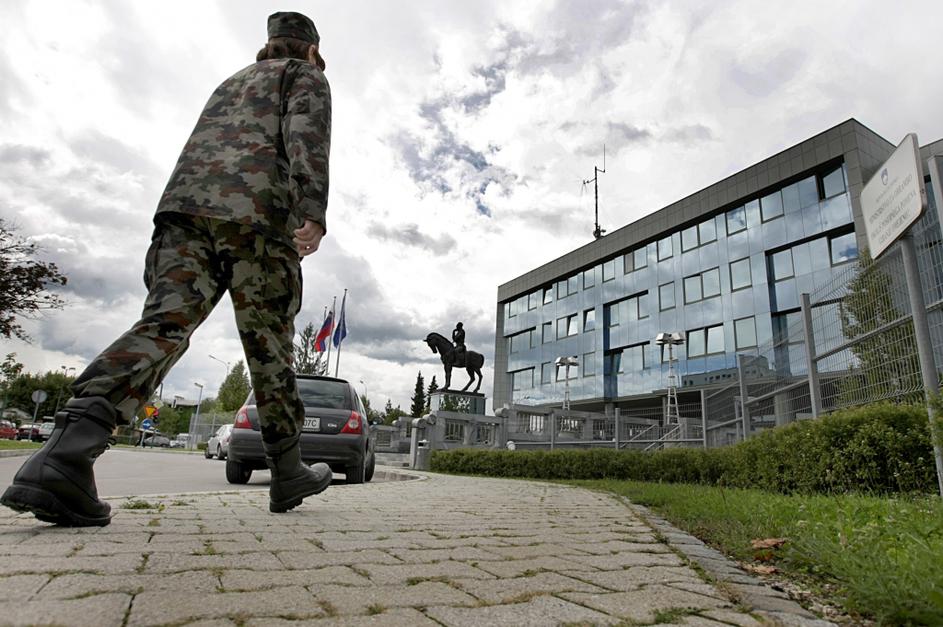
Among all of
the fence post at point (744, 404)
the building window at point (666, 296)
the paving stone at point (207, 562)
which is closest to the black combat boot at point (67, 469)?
the paving stone at point (207, 562)

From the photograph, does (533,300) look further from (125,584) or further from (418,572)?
(125,584)

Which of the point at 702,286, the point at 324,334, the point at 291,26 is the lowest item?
the point at 291,26

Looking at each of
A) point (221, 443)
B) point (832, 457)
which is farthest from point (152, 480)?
point (221, 443)

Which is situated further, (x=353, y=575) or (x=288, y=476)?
(x=288, y=476)

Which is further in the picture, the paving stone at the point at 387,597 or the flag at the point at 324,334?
the flag at the point at 324,334

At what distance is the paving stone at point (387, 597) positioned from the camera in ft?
5.39

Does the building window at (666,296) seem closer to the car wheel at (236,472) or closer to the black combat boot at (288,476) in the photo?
the car wheel at (236,472)

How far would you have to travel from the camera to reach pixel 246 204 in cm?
287

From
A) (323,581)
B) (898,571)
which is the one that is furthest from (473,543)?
(898,571)

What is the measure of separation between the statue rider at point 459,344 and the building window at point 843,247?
15156mm

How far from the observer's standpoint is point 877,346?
5.72 meters

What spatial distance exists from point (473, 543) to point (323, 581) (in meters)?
1.08

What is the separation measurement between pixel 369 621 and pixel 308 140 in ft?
7.46

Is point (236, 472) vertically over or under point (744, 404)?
under
